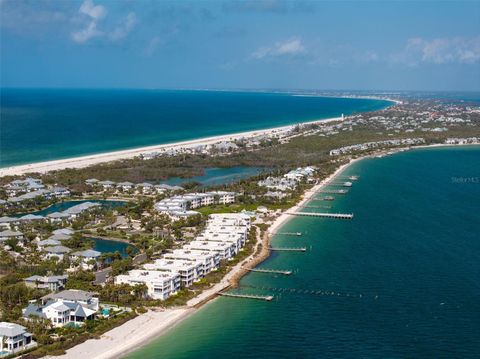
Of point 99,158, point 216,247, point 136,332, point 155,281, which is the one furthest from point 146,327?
A: point 99,158

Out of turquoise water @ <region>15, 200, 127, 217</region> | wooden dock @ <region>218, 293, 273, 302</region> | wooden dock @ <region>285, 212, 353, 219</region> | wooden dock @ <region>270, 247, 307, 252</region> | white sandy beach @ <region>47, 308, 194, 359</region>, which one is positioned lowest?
white sandy beach @ <region>47, 308, 194, 359</region>

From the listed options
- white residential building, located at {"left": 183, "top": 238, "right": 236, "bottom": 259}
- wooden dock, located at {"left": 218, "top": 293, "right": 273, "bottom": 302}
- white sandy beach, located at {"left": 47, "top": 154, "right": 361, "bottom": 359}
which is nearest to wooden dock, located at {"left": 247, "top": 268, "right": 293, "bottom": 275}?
white residential building, located at {"left": 183, "top": 238, "right": 236, "bottom": 259}

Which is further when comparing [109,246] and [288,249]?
[109,246]

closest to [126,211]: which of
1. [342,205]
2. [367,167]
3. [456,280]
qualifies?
[342,205]

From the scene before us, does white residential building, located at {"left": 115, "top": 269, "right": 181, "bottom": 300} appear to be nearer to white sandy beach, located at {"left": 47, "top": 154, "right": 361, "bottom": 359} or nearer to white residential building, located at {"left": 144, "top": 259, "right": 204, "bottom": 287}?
white residential building, located at {"left": 144, "top": 259, "right": 204, "bottom": 287}

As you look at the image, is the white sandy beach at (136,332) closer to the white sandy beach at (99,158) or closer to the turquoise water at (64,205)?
the turquoise water at (64,205)

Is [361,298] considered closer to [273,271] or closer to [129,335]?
[273,271]

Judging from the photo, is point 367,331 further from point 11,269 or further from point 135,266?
point 11,269
